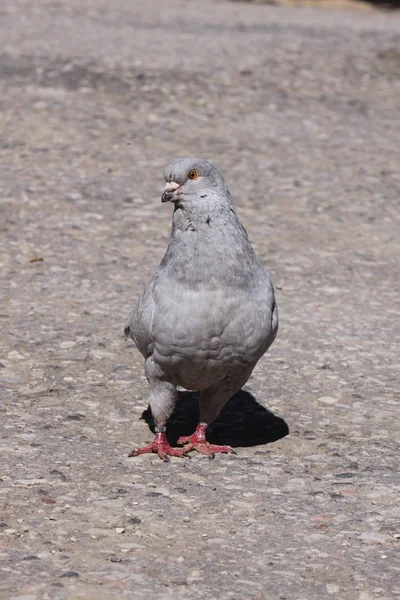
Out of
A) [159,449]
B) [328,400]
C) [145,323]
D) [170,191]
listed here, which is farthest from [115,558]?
[328,400]

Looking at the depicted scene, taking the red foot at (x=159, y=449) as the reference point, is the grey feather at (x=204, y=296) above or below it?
above

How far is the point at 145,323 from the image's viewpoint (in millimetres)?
5371

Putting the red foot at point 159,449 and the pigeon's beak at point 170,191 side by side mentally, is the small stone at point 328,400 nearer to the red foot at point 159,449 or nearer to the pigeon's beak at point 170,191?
the red foot at point 159,449

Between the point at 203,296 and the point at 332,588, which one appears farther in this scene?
the point at 203,296

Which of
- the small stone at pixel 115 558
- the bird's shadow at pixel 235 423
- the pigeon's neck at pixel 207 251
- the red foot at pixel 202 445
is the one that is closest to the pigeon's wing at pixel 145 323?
the pigeon's neck at pixel 207 251

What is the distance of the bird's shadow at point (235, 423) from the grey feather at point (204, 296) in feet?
2.31

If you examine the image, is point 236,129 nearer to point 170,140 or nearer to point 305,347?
point 170,140

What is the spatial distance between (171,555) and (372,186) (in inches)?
269

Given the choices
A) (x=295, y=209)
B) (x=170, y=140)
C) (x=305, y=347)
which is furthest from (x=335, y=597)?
(x=170, y=140)

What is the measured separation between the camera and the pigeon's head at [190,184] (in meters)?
5.25

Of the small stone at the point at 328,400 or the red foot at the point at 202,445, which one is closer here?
the red foot at the point at 202,445

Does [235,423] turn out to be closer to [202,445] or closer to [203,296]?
[202,445]

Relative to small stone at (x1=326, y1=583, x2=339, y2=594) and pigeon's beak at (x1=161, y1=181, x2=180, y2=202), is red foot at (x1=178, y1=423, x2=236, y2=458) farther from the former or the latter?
small stone at (x1=326, y1=583, x2=339, y2=594)

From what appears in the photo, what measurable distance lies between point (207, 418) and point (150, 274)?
2867 millimetres
